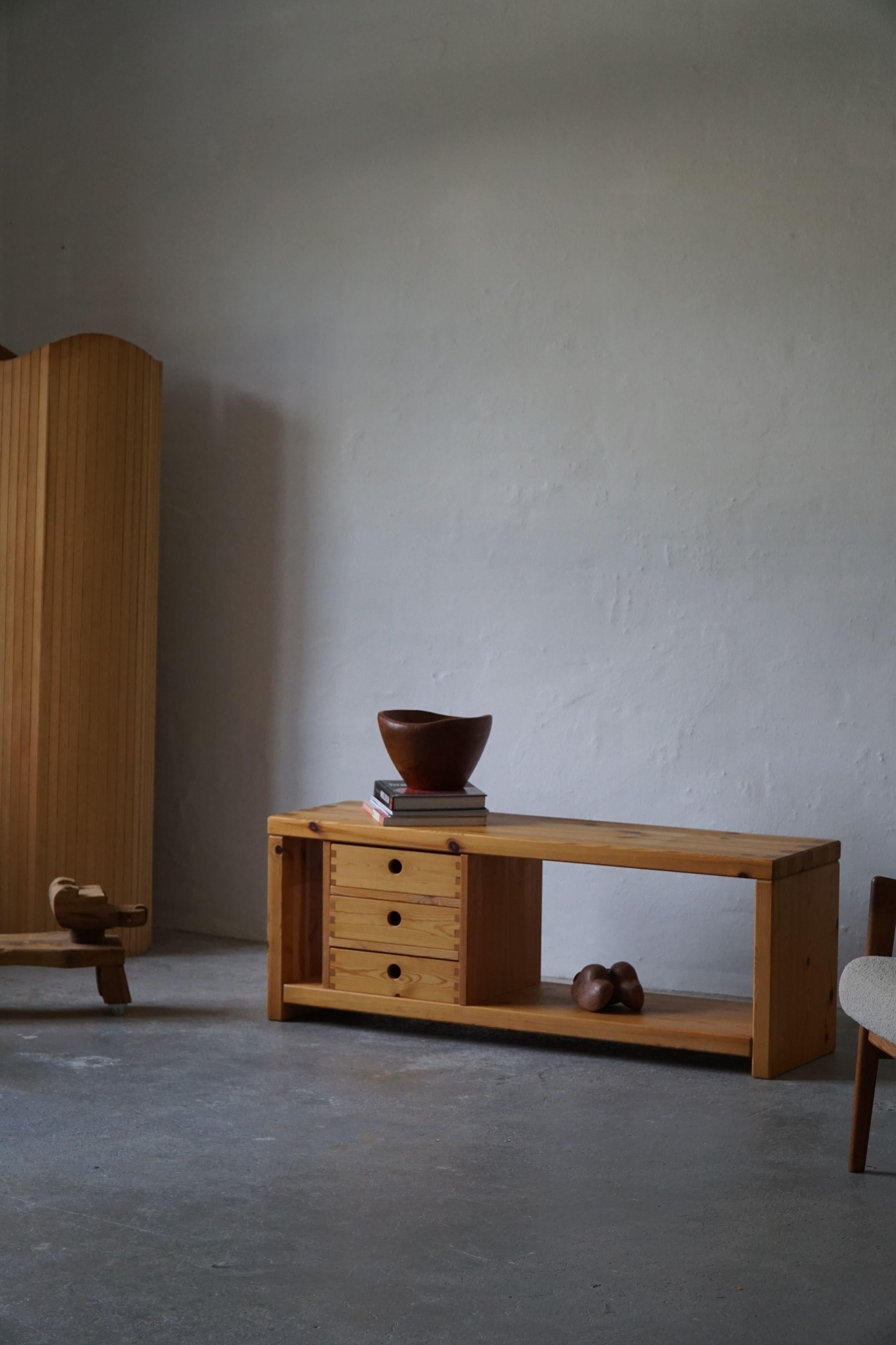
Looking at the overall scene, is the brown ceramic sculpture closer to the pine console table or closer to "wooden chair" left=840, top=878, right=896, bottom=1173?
the pine console table

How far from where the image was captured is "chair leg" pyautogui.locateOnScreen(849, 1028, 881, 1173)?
8.68 feet

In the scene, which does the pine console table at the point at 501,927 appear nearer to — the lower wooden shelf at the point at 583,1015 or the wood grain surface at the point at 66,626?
the lower wooden shelf at the point at 583,1015

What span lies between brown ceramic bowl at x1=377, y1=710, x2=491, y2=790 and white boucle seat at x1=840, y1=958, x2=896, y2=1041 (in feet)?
4.14

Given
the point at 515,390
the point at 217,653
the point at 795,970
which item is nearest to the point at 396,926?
the point at 795,970

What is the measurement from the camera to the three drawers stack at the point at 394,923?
356 cm

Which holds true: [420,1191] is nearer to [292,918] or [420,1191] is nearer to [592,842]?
[592,842]

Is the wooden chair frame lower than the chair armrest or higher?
lower

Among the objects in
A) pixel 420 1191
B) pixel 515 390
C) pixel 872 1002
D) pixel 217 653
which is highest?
pixel 515 390

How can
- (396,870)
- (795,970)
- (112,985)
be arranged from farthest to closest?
(112,985) → (396,870) → (795,970)

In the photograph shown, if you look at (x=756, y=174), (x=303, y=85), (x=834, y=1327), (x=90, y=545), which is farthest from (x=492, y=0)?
(x=834, y=1327)

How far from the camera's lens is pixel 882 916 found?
9.12 ft

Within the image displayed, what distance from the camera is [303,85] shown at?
468 centimetres

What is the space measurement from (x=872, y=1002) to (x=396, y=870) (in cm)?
141

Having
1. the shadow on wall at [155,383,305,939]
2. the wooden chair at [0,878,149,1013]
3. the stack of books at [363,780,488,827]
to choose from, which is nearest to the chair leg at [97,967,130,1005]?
the wooden chair at [0,878,149,1013]
